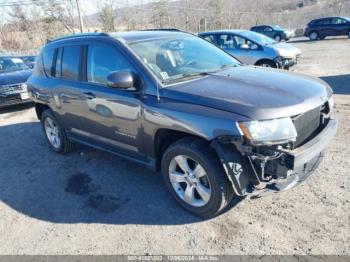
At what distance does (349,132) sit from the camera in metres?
5.32

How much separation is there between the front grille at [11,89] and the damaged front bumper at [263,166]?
25.5ft

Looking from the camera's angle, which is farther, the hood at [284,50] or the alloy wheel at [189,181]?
the hood at [284,50]

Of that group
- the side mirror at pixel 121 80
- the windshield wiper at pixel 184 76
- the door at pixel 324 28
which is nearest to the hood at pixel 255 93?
the windshield wiper at pixel 184 76

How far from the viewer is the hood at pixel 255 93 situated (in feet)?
9.31

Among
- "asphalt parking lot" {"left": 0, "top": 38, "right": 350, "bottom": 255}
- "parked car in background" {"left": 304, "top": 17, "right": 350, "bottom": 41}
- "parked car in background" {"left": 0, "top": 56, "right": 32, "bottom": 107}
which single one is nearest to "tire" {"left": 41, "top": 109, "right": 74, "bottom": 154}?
"asphalt parking lot" {"left": 0, "top": 38, "right": 350, "bottom": 255}

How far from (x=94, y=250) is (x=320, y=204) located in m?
2.40

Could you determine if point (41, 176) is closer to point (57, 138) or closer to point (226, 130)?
point (57, 138)

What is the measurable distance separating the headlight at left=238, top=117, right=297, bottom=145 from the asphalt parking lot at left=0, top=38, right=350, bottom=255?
978 millimetres

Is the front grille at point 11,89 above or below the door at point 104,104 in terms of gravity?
below

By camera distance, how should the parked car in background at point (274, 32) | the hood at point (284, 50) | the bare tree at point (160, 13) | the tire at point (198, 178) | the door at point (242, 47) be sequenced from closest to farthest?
1. the tire at point (198, 178)
2. the hood at point (284, 50)
3. the door at point (242, 47)
4. the parked car in background at point (274, 32)
5. the bare tree at point (160, 13)

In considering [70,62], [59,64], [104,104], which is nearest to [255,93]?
[104,104]

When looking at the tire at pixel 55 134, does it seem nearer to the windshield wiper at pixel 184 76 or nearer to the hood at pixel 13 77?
the windshield wiper at pixel 184 76

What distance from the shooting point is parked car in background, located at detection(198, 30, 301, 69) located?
10.1m

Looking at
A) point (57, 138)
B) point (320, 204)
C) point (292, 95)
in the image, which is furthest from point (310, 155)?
point (57, 138)
